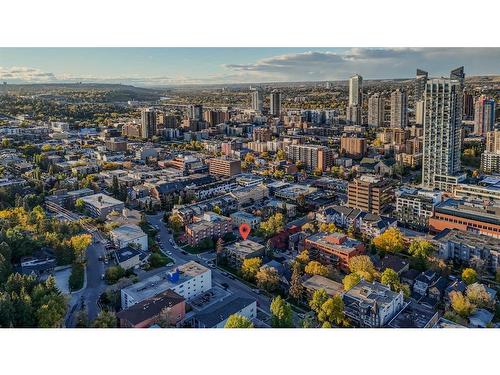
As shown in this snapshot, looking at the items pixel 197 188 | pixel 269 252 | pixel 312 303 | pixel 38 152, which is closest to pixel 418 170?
pixel 197 188

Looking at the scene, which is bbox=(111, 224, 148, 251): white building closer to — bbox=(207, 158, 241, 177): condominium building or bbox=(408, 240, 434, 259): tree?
bbox=(408, 240, 434, 259): tree

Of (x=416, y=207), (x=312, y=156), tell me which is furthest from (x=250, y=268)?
(x=312, y=156)

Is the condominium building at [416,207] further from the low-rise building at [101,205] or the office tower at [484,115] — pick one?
the office tower at [484,115]

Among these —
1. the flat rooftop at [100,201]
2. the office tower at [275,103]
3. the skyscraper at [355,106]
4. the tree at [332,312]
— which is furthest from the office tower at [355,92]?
the tree at [332,312]

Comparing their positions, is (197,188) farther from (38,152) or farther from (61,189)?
(38,152)

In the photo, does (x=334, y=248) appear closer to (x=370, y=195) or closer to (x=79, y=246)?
(x=370, y=195)

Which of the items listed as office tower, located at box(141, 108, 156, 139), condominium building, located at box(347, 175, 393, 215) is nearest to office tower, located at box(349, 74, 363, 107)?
office tower, located at box(141, 108, 156, 139)
